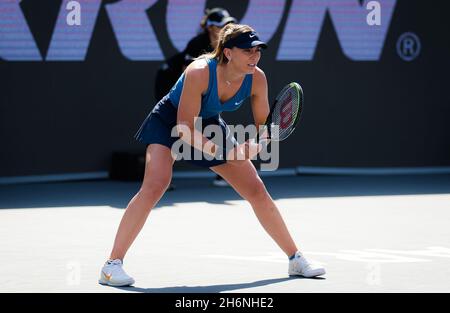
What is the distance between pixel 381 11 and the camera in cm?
1320

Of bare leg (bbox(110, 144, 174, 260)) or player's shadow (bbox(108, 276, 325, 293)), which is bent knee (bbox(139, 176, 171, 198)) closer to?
bare leg (bbox(110, 144, 174, 260))

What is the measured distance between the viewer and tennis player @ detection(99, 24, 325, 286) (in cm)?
654

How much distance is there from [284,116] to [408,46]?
7077 mm

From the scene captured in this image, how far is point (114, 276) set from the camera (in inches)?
258

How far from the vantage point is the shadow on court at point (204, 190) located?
35.7 feet

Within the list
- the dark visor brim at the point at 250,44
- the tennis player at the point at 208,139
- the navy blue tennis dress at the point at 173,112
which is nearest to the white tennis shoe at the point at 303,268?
the tennis player at the point at 208,139

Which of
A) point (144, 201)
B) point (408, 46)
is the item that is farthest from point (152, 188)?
point (408, 46)

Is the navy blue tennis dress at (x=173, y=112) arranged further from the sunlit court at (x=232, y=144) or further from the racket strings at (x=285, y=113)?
the racket strings at (x=285, y=113)

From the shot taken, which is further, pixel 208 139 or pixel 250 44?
pixel 208 139

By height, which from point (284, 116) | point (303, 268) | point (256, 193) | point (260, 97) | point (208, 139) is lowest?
point (303, 268)

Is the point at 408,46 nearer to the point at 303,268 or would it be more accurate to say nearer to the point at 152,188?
the point at 303,268

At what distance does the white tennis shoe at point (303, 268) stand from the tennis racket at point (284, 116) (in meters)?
0.77

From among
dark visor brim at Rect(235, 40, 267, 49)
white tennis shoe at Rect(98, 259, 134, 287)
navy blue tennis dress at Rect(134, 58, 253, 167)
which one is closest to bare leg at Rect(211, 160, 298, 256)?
navy blue tennis dress at Rect(134, 58, 253, 167)

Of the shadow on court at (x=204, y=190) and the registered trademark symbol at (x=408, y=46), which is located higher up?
the registered trademark symbol at (x=408, y=46)
